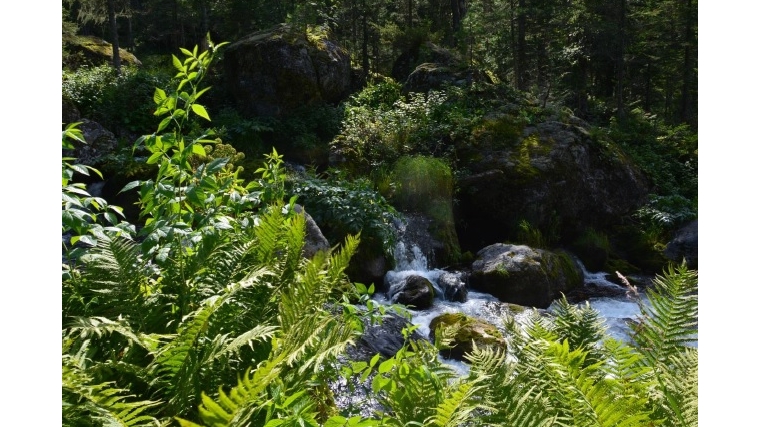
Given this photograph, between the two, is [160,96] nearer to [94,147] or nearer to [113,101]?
[94,147]

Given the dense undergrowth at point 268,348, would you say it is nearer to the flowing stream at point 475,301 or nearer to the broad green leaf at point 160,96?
the broad green leaf at point 160,96

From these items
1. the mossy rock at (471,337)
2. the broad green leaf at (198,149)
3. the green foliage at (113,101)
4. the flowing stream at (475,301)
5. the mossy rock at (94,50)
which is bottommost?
the flowing stream at (475,301)

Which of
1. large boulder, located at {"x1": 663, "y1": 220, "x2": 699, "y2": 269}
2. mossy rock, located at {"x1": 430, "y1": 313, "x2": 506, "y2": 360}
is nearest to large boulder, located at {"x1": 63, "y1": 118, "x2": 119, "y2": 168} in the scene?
mossy rock, located at {"x1": 430, "y1": 313, "x2": 506, "y2": 360}

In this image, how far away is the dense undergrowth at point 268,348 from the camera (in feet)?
3.03

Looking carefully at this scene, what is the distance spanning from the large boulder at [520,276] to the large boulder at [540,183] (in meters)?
1.67

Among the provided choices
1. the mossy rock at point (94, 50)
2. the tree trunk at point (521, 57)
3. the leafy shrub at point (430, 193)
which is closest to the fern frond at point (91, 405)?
the leafy shrub at point (430, 193)

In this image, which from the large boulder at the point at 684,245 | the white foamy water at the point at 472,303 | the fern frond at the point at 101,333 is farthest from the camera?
the large boulder at the point at 684,245

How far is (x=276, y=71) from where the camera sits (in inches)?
499

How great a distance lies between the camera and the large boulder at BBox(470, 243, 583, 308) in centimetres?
746

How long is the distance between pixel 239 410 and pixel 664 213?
1061 cm

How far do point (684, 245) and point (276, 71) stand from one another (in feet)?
29.2

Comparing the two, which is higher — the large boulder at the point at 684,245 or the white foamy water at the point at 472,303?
the large boulder at the point at 684,245

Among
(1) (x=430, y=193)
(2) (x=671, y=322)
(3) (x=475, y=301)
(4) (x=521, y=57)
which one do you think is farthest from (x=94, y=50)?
(2) (x=671, y=322)
